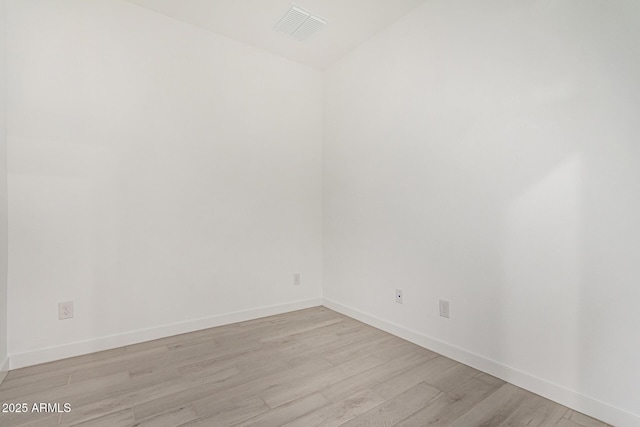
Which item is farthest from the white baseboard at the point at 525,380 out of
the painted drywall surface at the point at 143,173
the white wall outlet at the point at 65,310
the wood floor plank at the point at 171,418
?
the white wall outlet at the point at 65,310

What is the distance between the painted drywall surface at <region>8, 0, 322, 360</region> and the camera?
2055 millimetres

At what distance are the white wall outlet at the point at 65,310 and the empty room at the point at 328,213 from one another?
12mm

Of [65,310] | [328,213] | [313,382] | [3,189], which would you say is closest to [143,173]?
[3,189]

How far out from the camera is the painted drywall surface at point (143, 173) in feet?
6.74

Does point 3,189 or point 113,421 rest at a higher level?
point 3,189

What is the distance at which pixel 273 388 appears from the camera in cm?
179

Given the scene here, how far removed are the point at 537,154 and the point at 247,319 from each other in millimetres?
2528

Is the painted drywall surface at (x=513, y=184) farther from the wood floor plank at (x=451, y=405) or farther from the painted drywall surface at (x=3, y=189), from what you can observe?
the painted drywall surface at (x=3, y=189)

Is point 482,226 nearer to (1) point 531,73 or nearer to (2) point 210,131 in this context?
(1) point 531,73

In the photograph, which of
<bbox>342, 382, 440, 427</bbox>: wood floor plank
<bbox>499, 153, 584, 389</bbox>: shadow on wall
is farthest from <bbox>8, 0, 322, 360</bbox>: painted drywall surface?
<bbox>499, 153, 584, 389</bbox>: shadow on wall

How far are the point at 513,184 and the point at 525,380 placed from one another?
1100mm

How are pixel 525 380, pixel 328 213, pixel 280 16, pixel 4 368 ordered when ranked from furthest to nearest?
pixel 328 213
pixel 280 16
pixel 4 368
pixel 525 380

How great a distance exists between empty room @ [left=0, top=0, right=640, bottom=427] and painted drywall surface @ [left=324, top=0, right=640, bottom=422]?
0.01 m

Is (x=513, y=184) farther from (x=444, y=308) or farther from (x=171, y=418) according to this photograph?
(x=171, y=418)
